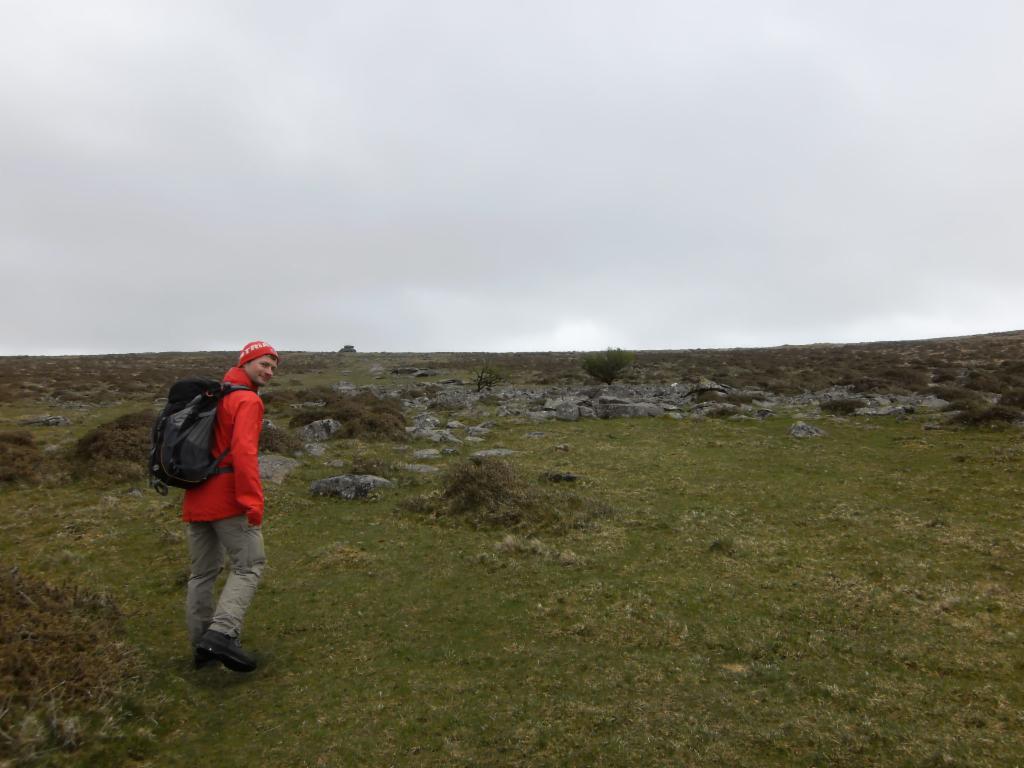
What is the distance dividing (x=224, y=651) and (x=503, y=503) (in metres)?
7.00

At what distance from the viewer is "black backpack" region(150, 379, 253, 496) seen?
5949mm

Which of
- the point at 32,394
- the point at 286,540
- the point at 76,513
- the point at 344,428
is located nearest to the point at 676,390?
the point at 344,428

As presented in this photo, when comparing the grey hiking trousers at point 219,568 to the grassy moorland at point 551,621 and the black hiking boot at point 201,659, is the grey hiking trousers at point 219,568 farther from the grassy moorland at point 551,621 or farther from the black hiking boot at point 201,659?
the grassy moorland at point 551,621

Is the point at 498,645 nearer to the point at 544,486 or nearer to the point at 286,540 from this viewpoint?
the point at 286,540

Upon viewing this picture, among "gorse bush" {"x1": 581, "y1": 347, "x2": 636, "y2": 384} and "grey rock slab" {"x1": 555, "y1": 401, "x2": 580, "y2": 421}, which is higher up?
"gorse bush" {"x1": 581, "y1": 347, "x2": 636, "y2": 384}

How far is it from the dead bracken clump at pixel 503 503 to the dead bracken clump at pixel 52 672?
693 cm

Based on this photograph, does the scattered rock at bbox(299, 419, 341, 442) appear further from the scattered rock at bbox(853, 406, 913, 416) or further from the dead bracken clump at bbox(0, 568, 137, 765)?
the scattered rock at bbox(853, 406, 913, 416)

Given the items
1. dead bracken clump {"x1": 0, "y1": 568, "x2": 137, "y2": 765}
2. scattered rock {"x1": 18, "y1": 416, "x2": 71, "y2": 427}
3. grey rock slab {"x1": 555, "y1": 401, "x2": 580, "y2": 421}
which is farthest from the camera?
grey rock slab {"x1": 555, "y1": 401, "x2": 580, "y2": 421}

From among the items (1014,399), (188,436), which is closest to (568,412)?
(1014,399)

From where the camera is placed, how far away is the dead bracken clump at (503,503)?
11.7 m

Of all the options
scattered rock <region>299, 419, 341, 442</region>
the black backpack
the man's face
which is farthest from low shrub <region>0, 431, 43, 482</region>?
the man's face

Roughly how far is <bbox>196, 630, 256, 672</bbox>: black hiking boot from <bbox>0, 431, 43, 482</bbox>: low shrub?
12389 millimetres

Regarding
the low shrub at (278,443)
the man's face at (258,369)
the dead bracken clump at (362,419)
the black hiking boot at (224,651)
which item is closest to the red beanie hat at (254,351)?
the man's face at (258,369)

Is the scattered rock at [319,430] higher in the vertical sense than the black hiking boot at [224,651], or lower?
higher
